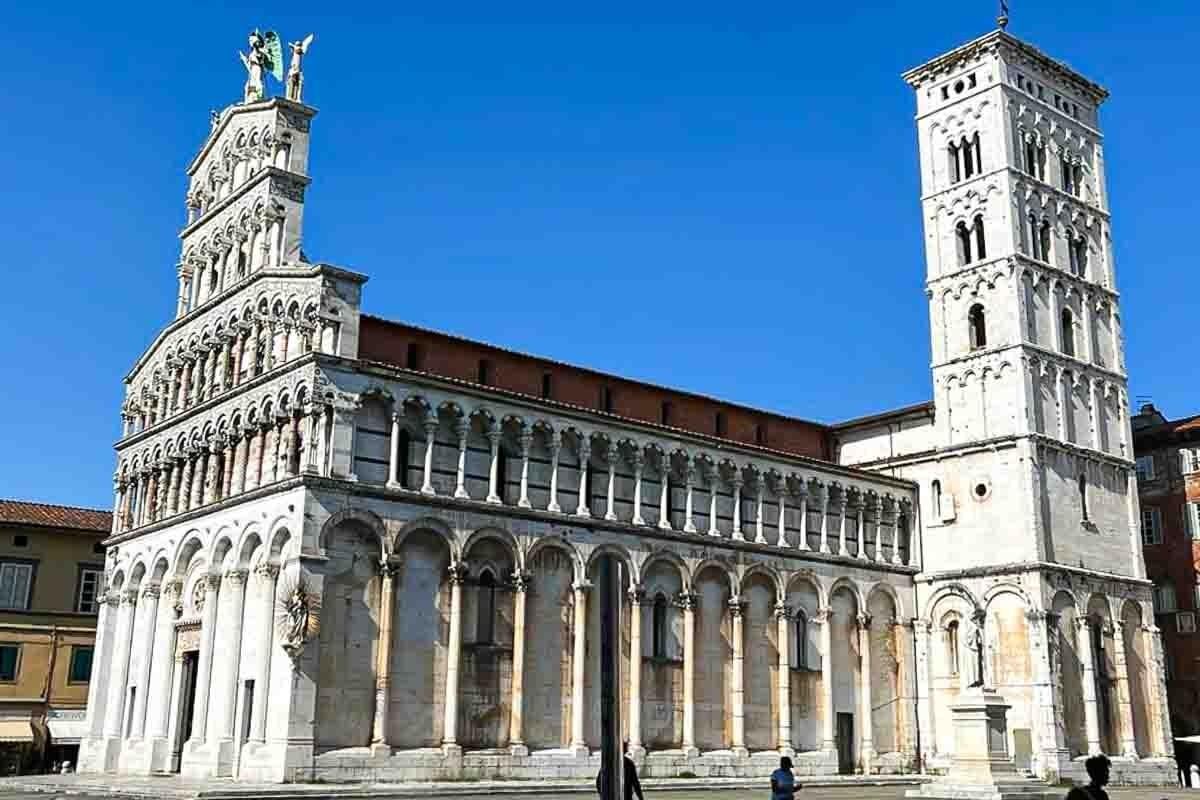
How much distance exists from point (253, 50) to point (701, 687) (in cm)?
2428

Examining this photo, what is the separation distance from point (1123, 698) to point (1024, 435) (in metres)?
9.72

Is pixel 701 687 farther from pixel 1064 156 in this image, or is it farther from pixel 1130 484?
pixel 1064 156

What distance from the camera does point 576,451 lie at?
116 ft

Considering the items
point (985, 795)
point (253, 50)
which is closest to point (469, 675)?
point (985, 795)

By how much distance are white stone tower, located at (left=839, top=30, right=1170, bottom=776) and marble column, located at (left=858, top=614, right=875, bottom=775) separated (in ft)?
8.36

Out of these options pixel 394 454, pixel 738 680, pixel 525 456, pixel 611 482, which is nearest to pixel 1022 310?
pixel 738 680

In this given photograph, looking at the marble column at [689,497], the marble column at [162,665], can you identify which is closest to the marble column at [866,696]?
the marble column at [689,497]

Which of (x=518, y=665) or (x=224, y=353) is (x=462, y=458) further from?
(x=224, y=353)

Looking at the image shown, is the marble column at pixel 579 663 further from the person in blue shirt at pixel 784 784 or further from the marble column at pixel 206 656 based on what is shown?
the person in blue shirt at pixel 784 784

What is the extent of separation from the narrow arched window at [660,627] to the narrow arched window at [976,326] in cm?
1643

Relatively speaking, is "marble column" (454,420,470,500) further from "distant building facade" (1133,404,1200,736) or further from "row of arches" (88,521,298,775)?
"distant building facade" (1133,404,1200,736)

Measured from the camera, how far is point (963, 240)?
45.8 metres

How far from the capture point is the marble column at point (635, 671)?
34.2 m

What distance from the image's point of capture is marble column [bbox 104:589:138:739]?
120 ft
